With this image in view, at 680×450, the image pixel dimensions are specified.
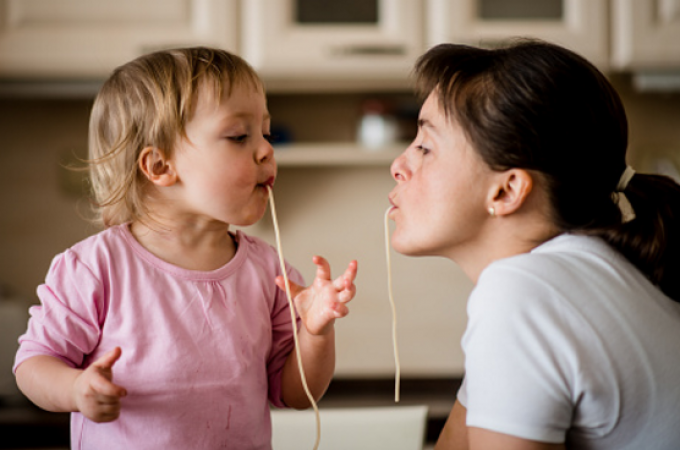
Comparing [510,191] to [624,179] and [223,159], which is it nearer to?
[624,179]

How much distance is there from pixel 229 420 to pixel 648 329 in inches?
20.7

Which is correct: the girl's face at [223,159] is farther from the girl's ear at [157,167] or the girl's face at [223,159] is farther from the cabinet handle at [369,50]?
the cabinet handle at [369,50]

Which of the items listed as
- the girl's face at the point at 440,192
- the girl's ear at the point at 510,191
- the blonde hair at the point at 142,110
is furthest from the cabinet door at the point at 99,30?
the girl's ear at the point at 510,191

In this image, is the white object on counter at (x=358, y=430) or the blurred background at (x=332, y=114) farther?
the blurred background at (x=332, y=114)

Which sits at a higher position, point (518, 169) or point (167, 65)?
point (167, 65)

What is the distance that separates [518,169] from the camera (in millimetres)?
948

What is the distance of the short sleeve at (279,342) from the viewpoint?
1.10 metres

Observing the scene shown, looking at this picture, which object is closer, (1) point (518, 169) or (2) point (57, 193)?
(1) point (518, 169)

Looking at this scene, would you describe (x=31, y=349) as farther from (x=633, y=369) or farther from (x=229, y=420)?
(x=633, y=369)

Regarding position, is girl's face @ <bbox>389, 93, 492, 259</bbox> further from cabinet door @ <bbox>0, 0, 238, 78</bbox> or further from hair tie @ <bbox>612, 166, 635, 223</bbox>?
cabinet door @ <bbox>0, 0, 238, 78</bbox>

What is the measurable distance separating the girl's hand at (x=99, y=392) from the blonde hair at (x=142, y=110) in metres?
0.28

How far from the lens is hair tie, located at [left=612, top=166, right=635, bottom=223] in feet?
3.05

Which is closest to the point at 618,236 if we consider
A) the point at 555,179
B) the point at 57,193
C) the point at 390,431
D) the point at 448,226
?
the point at 555,179

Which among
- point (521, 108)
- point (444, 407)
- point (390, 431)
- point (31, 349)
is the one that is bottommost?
point (444, 407)
